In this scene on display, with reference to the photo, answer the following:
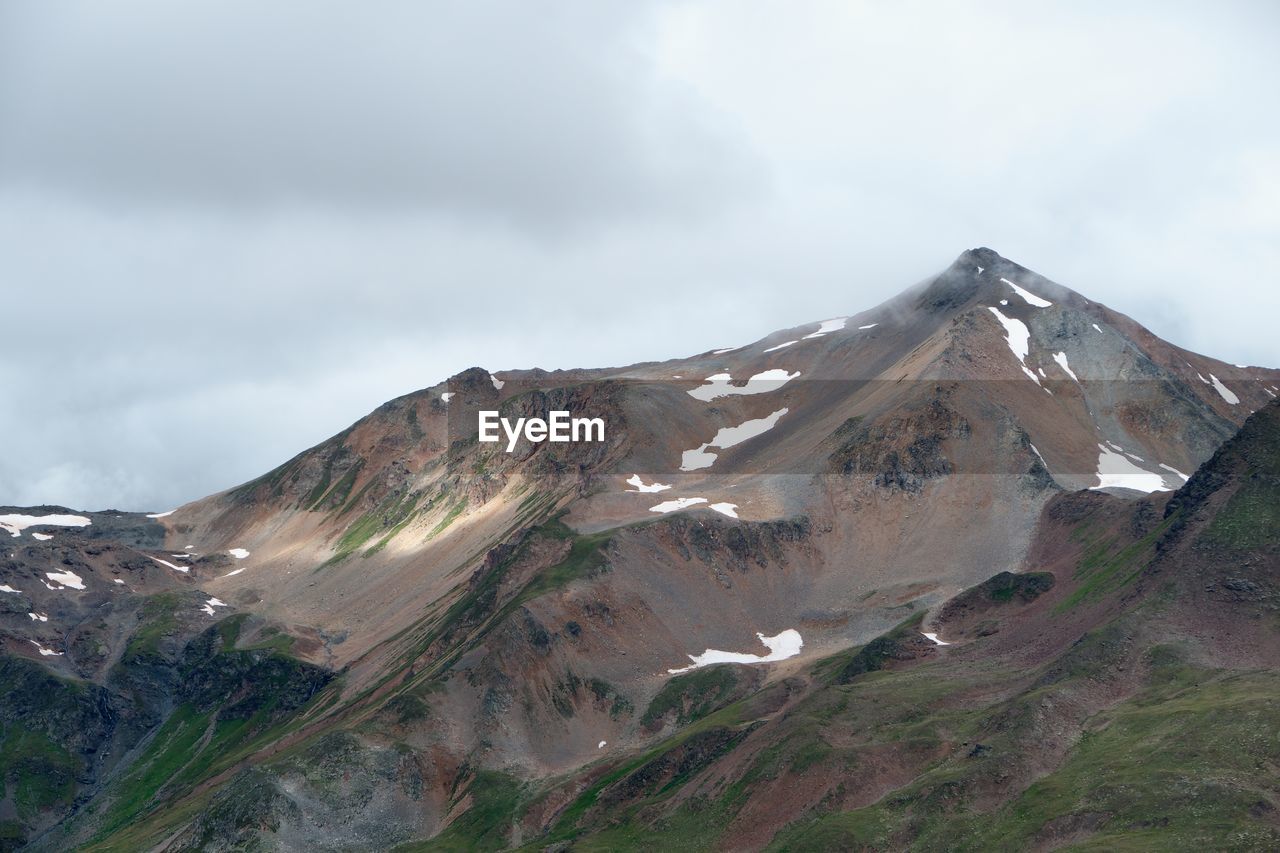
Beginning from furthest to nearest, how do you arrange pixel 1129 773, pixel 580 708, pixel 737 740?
pixel 580 708
pixel 737 740
pixel 1129 773

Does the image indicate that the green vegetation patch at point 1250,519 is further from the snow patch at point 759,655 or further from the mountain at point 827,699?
the snow patch at point 759,655

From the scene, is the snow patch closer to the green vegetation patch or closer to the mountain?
the mountain

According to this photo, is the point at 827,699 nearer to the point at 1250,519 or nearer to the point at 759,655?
the point at 759,655

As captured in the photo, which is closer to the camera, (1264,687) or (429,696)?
(1264,687)

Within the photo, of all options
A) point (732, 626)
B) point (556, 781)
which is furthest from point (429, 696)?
point (732, 626)

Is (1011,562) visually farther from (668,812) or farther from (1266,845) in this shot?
(1266,845)

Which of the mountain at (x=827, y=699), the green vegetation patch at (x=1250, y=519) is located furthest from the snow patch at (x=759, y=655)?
the green vegetation patch at (x=1250, y=519)

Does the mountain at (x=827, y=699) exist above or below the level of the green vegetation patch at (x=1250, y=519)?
below

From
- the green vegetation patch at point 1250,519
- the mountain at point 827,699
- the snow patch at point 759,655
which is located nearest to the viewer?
the mountain at point 827,699
